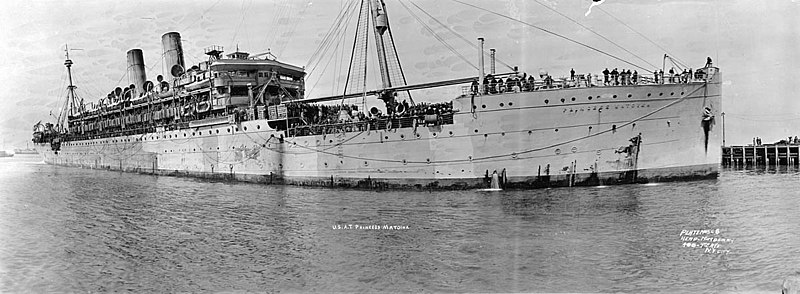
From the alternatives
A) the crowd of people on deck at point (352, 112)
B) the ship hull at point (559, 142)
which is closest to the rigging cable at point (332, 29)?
the crowd of people on deck at point (352, 112)

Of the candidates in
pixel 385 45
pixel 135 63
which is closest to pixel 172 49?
pixel 135 63

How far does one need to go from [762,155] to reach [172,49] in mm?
17627

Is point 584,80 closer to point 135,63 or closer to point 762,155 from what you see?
point 135,63

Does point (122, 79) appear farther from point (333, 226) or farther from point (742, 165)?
point (742, 165)

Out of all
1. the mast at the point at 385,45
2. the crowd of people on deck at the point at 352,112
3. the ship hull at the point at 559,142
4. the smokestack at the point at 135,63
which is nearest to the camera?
the mast at the point at 385,45

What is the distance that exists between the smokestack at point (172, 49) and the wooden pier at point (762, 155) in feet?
49.7

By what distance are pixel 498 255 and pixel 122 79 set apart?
5.33 metres

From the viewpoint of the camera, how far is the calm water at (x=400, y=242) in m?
4.42

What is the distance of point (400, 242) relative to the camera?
198 inches

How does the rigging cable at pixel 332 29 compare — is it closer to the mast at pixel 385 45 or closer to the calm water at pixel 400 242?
the mast at pixel 385 45

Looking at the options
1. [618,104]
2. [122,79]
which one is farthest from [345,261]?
[618,104]

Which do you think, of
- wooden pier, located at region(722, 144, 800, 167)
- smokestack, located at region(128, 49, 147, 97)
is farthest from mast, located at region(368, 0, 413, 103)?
wooden pier, located at region(722, 144, 800, 167)

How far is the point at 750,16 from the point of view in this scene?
5047 millimetres

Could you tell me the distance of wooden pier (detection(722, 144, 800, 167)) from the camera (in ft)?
46.5
